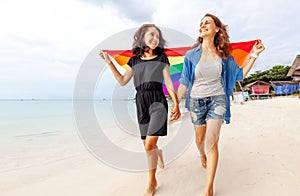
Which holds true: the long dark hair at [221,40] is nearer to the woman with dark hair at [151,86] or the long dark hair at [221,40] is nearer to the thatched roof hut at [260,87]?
the woman with dark hair at [151,86]

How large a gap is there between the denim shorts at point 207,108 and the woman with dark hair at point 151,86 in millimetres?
180

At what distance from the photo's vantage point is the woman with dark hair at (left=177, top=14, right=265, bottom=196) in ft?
6.06

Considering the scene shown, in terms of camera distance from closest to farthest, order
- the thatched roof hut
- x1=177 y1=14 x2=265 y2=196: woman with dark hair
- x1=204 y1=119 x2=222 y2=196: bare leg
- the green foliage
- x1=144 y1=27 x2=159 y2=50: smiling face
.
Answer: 1. x1=204 y1=119 x2=222 y2=196: bare leg
2. x1=177 y1=14 x2=265 y2=196: woman with dark hair
3. x1=144 y1=27 x2=159 y2=50: smiling face
4. the thatched roof hut
5. the green foliage

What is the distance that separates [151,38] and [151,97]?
61cm

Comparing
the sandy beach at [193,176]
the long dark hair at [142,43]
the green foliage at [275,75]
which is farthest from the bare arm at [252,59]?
the green foliage at [275,75]

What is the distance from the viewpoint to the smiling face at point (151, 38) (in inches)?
77.9

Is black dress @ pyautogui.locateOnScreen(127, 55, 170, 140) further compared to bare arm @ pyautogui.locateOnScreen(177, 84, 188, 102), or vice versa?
bare arm @ pyautogui.locateOnScreen(177, 84, 188, 102)

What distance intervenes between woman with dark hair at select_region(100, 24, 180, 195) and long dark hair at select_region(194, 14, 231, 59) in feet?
1.77

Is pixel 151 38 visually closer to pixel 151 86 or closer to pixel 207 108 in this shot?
pixel 151 86

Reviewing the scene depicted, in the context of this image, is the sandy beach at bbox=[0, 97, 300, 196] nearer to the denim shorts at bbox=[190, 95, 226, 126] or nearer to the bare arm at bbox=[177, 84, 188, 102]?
the denim shorts at bbox=[190, 95, 226, 126]

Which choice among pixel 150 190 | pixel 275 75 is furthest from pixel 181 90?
pixel 275 75

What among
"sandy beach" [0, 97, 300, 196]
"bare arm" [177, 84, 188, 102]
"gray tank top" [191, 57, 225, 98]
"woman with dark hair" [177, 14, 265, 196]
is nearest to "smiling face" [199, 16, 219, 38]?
"woman with dark hair" [177, 14, 265, 196]

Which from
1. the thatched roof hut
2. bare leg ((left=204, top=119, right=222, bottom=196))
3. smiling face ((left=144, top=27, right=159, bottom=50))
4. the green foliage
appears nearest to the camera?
bare leg ((left=204, top=119, right=222, bottom=196))

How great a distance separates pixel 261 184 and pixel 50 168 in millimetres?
3324
